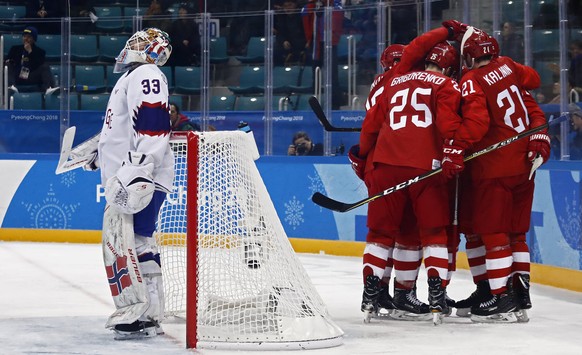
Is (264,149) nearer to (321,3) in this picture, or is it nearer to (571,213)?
(321,3)

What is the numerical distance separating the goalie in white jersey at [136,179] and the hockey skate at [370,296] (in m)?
1.01

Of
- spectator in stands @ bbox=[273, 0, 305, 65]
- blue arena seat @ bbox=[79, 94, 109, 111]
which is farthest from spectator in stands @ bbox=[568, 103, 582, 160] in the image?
blue arena seat @ bbox=[79, 94, 109, 111]

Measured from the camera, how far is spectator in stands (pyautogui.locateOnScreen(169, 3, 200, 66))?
991cm

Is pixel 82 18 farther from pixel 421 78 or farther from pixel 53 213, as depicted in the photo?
pixel 421 78

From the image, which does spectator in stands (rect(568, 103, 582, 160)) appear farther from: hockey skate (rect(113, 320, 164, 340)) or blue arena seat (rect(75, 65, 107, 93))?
blue arena seat (rect(75, 65, 107, 93))

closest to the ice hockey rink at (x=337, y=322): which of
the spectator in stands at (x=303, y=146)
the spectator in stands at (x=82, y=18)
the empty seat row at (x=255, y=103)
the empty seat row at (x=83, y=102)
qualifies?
the spectator in stands at (x=303, y=146)

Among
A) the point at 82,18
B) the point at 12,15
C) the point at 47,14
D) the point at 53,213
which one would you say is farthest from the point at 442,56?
the point at 12,15

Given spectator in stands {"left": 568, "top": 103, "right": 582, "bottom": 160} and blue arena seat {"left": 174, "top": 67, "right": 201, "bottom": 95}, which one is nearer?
spectator in stands {"left": 568, "top": 103, "right": 582, "bottom": 160}

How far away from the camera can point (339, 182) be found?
9000 mm

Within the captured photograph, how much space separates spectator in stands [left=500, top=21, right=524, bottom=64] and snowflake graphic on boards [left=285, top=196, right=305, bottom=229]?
218 cm

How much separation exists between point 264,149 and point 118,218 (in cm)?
478

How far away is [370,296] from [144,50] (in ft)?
5.14

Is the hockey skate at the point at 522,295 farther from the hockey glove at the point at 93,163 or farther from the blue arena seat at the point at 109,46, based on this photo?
the blue arena seat at the point at 109,46

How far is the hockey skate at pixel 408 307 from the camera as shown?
559cm
